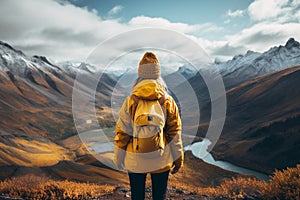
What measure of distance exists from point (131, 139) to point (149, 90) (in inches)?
33.8

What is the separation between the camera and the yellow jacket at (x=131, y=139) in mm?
3718

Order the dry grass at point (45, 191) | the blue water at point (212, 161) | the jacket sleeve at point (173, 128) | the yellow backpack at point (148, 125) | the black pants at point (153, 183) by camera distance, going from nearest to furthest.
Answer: the yellow backpack at point (148, 125) → the jacket sleeve at point (173, 128) → the black pants at point (153, 183) → the dry grass at point (45, 191) → the blue water at point (212, 161)

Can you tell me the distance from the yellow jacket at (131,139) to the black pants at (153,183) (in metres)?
0.15

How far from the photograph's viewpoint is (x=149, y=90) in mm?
3619

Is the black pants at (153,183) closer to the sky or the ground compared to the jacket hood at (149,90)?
closer to the ground

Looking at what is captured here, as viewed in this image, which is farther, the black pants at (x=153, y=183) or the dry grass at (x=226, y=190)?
the dry grass at (x=226, y=190)

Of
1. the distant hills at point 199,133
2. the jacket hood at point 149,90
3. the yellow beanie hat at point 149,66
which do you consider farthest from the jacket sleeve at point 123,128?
the distant hills at point 199,133

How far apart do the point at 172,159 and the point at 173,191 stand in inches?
200

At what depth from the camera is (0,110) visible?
3494 inches

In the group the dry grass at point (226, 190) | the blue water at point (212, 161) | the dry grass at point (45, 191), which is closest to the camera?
the dry grass at point (226, 190)

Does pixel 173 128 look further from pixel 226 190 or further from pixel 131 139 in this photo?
pixel 226 190

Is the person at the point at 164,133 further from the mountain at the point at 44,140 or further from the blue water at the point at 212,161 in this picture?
the blue water at the point at 212,161

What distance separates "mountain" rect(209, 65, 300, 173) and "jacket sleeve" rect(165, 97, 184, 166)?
44.7 m

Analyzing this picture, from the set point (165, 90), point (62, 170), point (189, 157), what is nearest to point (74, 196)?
point (165, 90)
